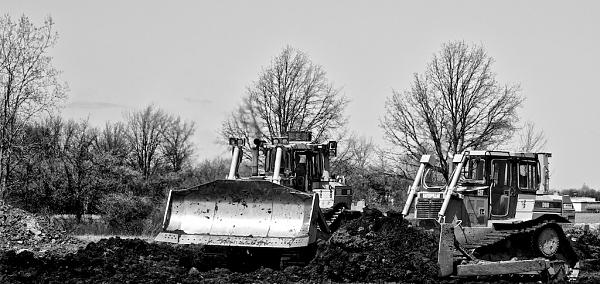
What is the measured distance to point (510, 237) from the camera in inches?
576

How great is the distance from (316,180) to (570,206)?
19.0 feet

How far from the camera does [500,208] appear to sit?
50.7ft

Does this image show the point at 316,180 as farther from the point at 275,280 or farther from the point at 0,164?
the point at 0,164

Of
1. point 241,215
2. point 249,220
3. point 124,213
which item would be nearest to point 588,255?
point 249,220

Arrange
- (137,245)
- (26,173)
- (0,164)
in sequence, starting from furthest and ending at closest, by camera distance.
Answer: (26,173) → (0,164) → (137,245)

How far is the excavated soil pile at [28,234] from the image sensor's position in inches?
752

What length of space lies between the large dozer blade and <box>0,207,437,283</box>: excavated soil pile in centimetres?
68

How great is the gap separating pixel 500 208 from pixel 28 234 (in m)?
11.7

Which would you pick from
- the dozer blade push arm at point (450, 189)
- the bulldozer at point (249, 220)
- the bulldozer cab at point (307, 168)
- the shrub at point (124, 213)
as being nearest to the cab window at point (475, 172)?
Answer: the dozer blade push arm at point (450, 189)

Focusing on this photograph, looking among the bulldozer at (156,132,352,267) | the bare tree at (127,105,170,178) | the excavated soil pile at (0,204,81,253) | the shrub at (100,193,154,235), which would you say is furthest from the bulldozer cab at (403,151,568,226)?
the bare tree at (127,105,170,178)

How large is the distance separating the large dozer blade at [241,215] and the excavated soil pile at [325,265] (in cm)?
68

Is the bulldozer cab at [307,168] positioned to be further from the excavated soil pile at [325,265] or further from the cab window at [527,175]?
the cab window at [527,175]

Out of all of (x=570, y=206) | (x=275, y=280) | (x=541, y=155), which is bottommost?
(x=275, y=280)

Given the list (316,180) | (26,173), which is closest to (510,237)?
(316,180)
